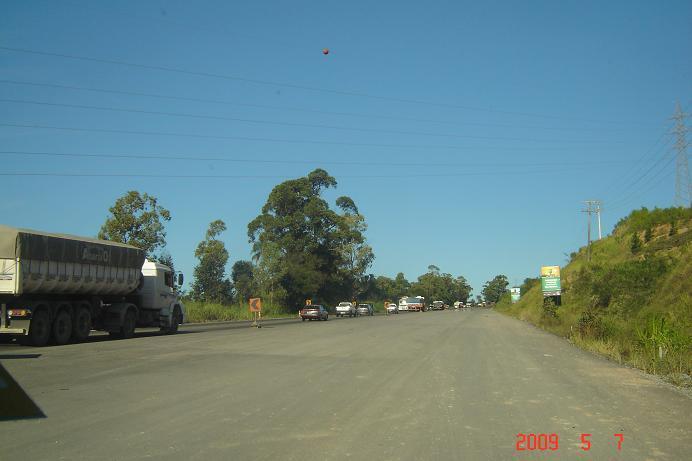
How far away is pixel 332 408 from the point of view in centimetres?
952

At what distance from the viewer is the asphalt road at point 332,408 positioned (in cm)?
700

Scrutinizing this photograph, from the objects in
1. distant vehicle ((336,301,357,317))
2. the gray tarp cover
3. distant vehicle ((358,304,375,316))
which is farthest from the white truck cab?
distant vehicle ((358,304,375,316))

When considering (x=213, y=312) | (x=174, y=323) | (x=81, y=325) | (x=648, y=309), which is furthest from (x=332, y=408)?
(x=213, y=312)

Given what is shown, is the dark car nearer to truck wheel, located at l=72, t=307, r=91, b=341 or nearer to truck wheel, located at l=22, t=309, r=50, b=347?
truck wheel, located at l=72, t=307, r=91, b=341

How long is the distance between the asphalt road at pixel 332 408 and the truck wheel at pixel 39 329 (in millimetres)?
3589

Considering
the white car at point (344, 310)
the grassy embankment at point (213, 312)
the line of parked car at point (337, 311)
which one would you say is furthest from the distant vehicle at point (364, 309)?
the grassy embankment at point (213, 312)

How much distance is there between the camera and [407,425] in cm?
834

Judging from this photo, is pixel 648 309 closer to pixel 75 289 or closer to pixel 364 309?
pixel 75 289

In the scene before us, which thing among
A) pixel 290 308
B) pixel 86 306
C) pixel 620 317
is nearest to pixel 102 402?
pixel 86 306

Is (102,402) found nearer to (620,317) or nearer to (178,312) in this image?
(178,312)

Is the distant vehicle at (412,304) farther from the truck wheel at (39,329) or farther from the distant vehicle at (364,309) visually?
the truck wheel at (39,329)

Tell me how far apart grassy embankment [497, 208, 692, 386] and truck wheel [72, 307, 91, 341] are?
739 inches

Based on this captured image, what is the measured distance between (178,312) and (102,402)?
66.9ft
